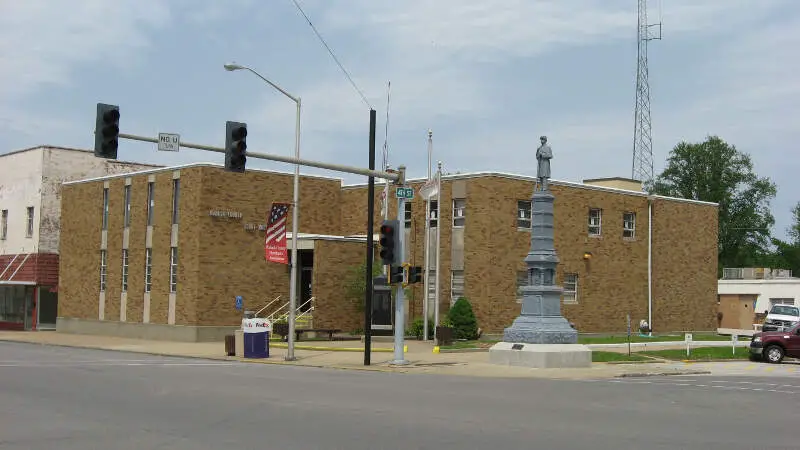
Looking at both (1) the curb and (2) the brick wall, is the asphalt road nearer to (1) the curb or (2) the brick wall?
(1) the curb

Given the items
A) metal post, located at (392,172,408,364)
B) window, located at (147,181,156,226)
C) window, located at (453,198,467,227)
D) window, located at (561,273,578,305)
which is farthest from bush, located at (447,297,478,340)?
window, located at (147,181,156,226)

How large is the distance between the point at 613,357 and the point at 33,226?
118ft

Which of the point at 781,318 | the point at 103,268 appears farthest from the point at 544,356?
the point at 103,268

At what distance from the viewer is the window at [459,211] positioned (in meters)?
42.0

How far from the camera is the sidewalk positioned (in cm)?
2708

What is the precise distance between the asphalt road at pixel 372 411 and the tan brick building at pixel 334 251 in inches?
643

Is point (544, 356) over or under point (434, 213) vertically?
under

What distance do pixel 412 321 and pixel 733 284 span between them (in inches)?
1347

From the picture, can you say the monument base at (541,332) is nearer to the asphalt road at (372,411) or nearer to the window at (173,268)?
the asphalt road at (372,411)

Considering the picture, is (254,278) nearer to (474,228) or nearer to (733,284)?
(474,228)

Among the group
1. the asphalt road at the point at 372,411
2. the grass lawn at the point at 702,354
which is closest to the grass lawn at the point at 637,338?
the grass lawn at the point at 702,354

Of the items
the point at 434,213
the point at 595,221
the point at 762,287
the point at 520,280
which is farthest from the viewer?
the point at 762,287

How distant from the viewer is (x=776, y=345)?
1328 inches

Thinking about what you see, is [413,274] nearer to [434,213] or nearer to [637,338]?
[434,213]
